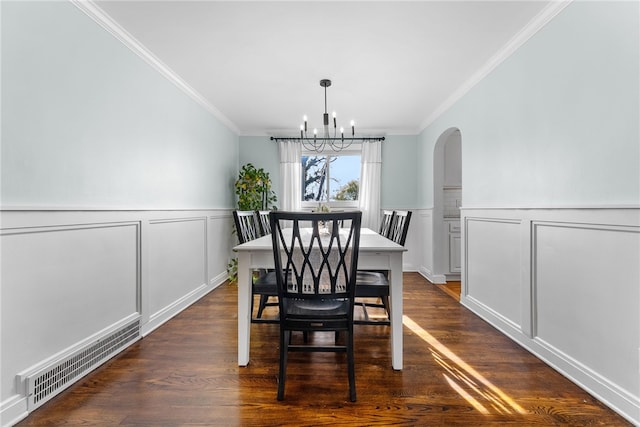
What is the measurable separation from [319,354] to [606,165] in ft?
6.61

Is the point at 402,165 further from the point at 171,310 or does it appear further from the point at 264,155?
the point at 171,310

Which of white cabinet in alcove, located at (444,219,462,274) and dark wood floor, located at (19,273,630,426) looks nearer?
dark wood floor, located at (19,273,630,426)

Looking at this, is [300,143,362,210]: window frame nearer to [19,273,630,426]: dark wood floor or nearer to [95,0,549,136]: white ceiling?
[95,0,549,136]: white ceiling

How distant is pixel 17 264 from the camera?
1507 mm

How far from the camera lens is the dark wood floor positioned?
1.50 m

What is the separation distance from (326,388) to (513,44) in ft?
9.11

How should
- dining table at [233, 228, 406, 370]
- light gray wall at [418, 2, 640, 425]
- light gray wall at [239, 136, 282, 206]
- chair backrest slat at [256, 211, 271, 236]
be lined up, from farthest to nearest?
light gray wall at [239, 136, 282, 206] < chair backrest slat at [256, 211, 271, 236] < dining table at [233, 228, 406, 370] < light gray wall at [418, 2, 640, 425]

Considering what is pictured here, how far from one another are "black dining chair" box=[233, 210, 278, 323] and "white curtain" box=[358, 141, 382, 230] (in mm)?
2318

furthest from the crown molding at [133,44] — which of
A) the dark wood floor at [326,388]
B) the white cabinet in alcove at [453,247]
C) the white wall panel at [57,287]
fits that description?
the white cabinet in alcove at [453,247]

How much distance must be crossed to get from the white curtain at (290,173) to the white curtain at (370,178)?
1.04 m

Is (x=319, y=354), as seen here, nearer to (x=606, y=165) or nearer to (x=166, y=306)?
(x=166, y=306)

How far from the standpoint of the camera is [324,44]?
2406 mm

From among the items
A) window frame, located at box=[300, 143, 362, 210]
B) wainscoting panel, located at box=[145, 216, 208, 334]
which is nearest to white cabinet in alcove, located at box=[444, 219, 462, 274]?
window frame, located at box=[300, 143, 362, 210]

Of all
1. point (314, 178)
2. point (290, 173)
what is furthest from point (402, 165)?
point (290, 173)
